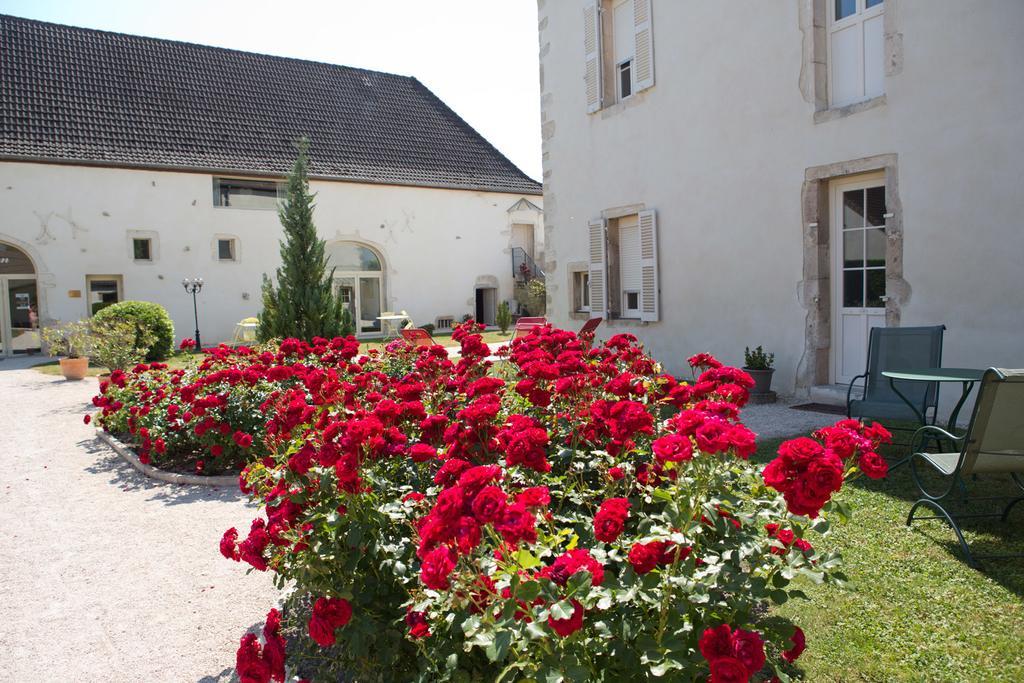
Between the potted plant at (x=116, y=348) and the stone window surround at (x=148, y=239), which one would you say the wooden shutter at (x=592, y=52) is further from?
the stone window surround at (x=148, y=239)

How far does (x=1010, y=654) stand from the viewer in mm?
2465

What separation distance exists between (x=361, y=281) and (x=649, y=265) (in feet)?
46.1

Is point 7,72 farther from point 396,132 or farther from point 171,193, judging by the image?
point 396,132

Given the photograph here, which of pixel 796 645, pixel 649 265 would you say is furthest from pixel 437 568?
pixel 649 265

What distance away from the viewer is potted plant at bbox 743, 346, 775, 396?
7473 millimetres

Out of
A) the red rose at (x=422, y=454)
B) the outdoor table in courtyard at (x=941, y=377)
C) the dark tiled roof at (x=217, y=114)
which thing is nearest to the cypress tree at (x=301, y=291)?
the dark tiled roof at (x=217, y=114)

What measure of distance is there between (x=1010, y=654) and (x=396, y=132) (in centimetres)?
2281

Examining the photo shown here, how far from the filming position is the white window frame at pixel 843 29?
6852 millimetres

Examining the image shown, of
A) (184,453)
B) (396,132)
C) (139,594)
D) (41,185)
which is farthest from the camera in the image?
(396,132)

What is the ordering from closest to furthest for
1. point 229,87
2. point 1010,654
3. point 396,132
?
point 1010,654 < point 229,87 < point 396,132

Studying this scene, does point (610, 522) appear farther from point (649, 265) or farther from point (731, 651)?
point (649, 265)

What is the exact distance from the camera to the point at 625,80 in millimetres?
10023

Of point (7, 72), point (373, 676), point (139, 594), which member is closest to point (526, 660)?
point (373, 676)

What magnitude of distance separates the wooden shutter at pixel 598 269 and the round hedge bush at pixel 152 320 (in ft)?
30.1
